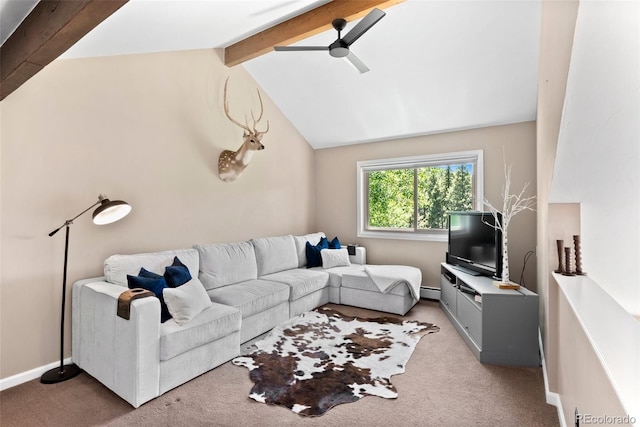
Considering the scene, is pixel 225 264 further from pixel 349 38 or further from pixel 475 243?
pixel 475 243

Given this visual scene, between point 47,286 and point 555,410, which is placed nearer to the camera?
point 555,410

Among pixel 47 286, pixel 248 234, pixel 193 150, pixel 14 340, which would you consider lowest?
pixel 14 340

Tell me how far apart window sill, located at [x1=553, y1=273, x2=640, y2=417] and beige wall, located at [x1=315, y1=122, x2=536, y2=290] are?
8.47ft

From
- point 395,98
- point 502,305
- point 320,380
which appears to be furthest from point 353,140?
point 320,380

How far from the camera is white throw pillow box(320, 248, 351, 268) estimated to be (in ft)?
15.1

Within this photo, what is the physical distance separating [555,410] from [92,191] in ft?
13.0

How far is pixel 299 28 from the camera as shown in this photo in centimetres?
330

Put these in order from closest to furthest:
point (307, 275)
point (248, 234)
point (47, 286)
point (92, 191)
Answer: point (47, 286) < point (92, 191) < point (307, 275) < point (248, 234)

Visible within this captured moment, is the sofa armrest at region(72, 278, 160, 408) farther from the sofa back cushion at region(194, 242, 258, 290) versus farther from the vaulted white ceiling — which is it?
the vaulted white ceiling

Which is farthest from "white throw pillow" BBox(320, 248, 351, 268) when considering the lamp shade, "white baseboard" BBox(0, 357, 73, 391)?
A: "white baseboard" BBox(0, 357, 73, 391)

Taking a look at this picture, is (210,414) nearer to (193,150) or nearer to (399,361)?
(399,361)

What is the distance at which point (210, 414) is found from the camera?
205cm

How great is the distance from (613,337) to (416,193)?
13.2 ft

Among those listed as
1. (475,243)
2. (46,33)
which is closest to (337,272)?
(475,243)
